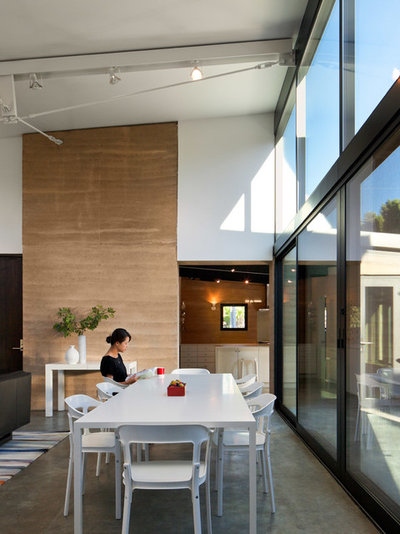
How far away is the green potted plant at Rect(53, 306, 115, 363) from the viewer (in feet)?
26.5

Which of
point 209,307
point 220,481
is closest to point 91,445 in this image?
point 220,481

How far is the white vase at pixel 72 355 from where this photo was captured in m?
8.00

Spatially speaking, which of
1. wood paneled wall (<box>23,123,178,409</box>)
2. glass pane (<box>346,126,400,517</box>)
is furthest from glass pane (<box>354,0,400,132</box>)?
wood paneled wall (<box>23,123,178,409</box>)

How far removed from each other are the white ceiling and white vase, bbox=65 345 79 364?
3.47 metres

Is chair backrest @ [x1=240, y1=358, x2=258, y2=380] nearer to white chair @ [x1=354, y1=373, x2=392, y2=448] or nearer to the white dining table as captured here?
the white dining table

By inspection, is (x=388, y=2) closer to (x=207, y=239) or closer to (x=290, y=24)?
(x=290, y=24)

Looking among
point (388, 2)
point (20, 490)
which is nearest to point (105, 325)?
point (20, 490)

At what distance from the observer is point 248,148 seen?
28.4 feet

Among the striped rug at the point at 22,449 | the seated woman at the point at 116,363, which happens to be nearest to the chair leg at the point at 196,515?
the striped rug at the point at 22,449

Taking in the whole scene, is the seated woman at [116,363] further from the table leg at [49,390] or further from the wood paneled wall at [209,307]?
the wood paneled wall at [209,307]

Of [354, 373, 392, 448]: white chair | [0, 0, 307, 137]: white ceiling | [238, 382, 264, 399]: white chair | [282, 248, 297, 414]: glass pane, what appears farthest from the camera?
[282, 248, 297, 414]: glass pane

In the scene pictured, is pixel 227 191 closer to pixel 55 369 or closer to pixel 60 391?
pixel 55 369

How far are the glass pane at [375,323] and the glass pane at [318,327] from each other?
1.70 ft

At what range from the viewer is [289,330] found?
7.36 m
